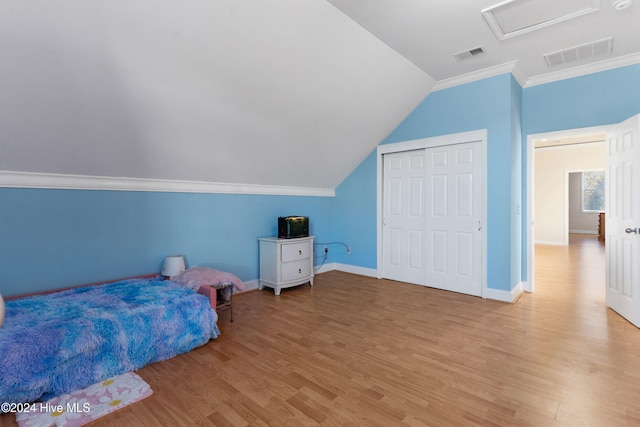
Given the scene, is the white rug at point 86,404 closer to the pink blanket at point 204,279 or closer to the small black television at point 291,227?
the pink blanket at point 204,279

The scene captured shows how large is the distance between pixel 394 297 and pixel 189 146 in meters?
2.97

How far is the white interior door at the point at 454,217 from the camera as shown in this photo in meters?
3.94

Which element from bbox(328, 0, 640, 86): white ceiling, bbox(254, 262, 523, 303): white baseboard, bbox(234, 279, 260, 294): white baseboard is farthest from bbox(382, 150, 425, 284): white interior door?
bbox(234, 279, 260, 294): white baseboard

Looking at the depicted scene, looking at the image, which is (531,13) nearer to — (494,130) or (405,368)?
(494,130)

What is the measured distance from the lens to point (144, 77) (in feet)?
7.89

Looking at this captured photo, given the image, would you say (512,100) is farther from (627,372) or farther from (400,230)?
(627,372)

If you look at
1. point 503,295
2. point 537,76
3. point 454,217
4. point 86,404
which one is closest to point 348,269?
point 454,217

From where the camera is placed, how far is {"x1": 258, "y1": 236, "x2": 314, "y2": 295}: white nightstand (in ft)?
13.2

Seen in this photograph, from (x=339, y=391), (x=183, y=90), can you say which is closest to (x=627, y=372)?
(x=339, y=391)

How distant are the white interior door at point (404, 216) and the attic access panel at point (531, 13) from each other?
1838 mm

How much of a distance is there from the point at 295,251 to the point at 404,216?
68.3 inches

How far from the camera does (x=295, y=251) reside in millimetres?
4215

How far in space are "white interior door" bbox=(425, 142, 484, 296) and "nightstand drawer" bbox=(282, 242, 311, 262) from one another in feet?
5.60

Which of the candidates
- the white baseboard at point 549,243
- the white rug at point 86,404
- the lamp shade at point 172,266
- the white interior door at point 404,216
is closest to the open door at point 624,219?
the white interior door at point 404,216
